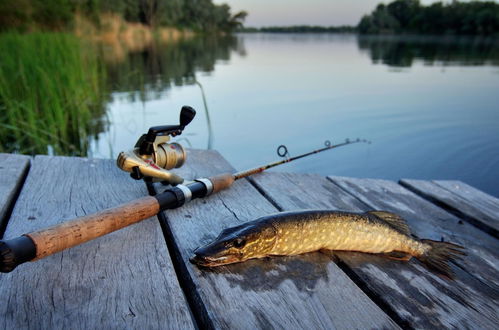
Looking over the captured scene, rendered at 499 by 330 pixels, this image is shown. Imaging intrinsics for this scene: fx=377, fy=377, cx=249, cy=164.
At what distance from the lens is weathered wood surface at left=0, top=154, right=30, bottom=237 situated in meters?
2.01

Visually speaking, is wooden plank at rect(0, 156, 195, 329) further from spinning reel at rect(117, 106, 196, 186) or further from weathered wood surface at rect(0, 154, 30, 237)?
spinning reel at rect(117, 106, 196, 186)

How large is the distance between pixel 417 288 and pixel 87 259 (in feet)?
4.87

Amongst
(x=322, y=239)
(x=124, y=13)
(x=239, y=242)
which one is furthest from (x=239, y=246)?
(x=124, y=13)

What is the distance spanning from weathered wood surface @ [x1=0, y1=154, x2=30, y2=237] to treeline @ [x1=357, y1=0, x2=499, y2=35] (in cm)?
7679

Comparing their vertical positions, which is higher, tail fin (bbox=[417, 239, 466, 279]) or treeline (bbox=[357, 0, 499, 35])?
treeline (bbox=[357, 0, 499, 35])

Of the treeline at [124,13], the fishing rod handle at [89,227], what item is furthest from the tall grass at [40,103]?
the treeline at [124,13]

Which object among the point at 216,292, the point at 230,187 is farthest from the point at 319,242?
the point at 230,187

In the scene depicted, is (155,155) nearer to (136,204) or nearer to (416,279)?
(136,204)

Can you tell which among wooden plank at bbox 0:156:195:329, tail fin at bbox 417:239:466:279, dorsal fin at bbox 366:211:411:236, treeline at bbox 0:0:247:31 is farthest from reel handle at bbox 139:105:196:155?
treeline at bbox 0:0:247:31

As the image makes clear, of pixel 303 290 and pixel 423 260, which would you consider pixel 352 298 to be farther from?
pixel 423 260

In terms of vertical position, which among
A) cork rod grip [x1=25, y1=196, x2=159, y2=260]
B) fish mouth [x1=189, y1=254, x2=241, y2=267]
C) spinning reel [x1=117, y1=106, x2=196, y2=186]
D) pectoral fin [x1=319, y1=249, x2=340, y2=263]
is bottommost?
pectoral fin [x1=319, y1=249, x2=340, y2=263]

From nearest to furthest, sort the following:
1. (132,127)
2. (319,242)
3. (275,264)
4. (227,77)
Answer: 1. (275,264)
2. (319,242)
3. (132,127)
4. (227,77)

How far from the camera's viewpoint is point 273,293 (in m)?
1.55

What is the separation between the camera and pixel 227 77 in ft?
48.4
